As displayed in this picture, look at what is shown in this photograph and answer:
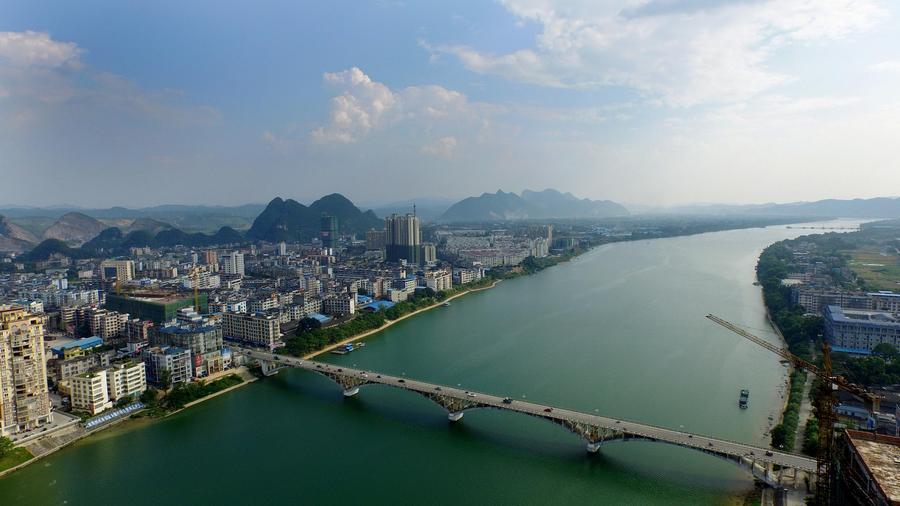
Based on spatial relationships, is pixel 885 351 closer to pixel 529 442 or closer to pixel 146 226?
pixel 529 442

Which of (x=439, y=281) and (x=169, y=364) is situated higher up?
(x=439, y=281)

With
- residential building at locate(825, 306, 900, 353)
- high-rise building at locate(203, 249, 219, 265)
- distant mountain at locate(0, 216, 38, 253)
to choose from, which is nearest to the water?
residential building at locate(825, 306, 900, 353)

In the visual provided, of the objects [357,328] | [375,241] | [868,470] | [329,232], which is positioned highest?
[329,232]

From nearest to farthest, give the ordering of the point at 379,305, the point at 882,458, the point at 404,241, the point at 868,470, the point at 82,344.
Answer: the point at 868,470 < the point at 882,458 < the point at 82,344 < the point at 379,305 < the point at 404,241

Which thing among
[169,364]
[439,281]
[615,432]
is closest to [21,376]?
[169,364]

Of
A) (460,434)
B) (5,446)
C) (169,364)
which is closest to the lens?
(5,446)

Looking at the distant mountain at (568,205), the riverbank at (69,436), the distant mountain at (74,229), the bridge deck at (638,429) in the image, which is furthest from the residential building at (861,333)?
the distant mountain at (568,205)

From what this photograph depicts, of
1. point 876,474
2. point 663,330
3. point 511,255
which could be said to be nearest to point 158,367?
point 876,474

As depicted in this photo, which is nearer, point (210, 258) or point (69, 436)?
point (69, 436)
